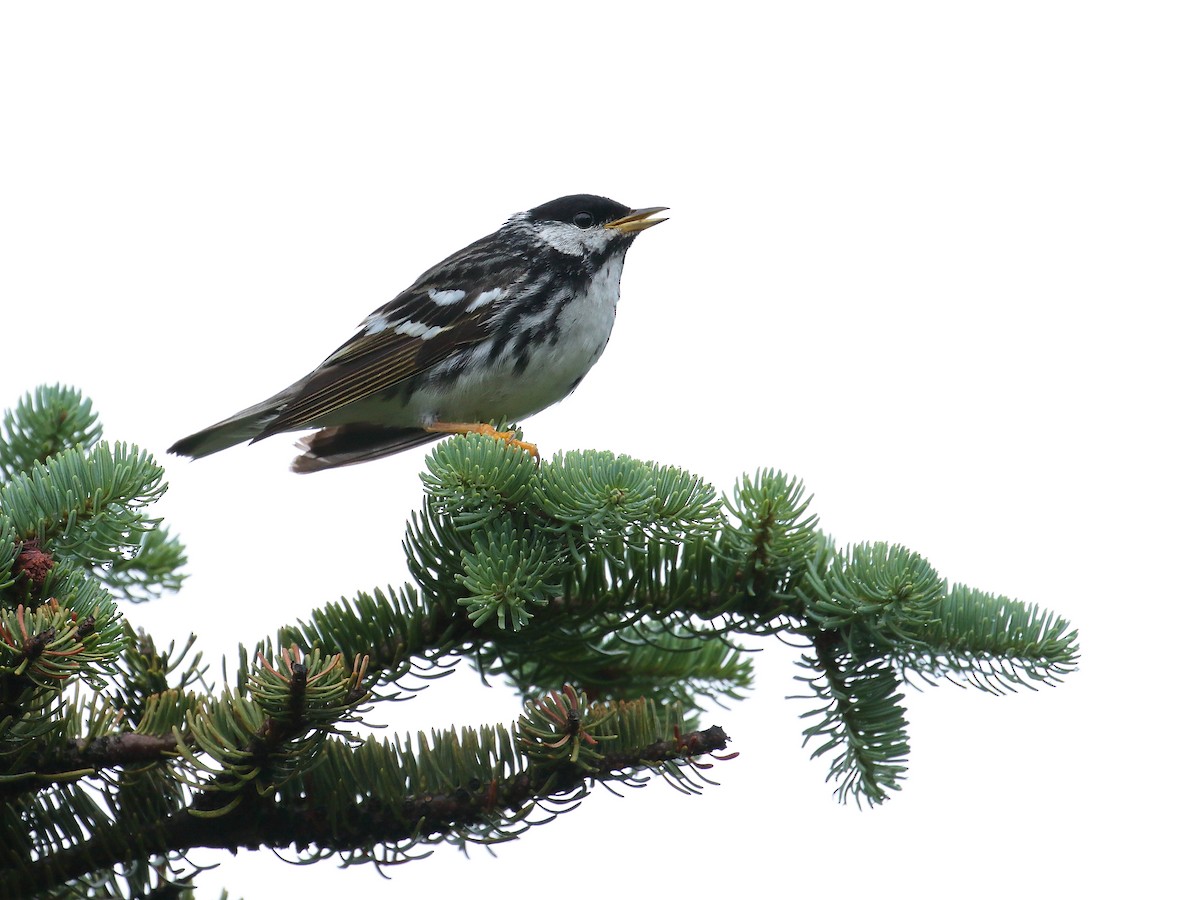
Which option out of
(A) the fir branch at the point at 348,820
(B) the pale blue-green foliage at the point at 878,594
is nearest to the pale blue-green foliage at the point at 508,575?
(A) the fir branch at the point at 348,820

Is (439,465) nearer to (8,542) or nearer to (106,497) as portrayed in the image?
(106,497)

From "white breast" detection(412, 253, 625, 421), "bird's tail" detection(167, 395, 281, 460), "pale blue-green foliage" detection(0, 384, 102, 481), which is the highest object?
"white breast" detection(412, 253, 625, 421)

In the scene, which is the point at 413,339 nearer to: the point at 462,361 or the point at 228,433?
the point at 462,361

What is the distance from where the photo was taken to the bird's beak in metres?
5.31

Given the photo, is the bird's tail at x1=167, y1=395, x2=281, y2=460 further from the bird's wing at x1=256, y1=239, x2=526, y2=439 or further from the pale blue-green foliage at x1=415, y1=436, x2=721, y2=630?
the pale blue-green foliage at x1=415, y1=436, x2=721, y2=630

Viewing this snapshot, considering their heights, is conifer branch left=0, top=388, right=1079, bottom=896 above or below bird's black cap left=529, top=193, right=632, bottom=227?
below

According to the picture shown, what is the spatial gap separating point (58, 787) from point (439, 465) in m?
1.09

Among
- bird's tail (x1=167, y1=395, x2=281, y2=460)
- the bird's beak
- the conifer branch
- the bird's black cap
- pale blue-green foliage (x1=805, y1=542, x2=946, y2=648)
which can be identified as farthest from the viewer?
the bird's black cap

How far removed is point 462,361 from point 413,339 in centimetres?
31

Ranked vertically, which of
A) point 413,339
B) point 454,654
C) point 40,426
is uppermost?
point 413,339

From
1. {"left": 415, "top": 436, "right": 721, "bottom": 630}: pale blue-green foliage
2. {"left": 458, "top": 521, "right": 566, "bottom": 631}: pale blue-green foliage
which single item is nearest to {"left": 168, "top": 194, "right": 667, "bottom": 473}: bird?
{"left": 415, "top": 436, "right": 721, "bottom": 630}: pale blue-green foliage

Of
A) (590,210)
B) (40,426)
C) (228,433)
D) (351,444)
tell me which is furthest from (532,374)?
(40,426)

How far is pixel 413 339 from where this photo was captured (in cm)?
507

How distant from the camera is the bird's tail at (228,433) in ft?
15.7
